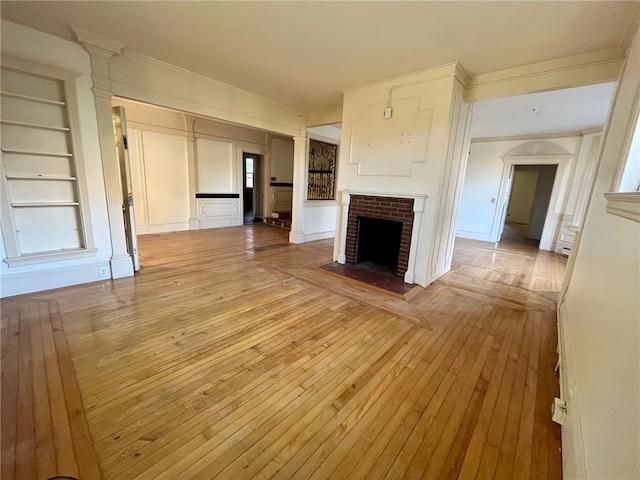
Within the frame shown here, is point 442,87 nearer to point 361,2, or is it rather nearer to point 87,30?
point 361,2

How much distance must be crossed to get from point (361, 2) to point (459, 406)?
121 inches

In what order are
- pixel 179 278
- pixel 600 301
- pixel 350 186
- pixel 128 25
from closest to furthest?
1. pixel 600 301
2. pixel 128 25
3. pixel 179 278
4. pixel 350 186

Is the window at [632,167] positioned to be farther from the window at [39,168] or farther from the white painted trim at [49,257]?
the white painted trim at [49,257]

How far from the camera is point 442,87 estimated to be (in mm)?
3135

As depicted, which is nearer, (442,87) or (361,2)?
(361,2)

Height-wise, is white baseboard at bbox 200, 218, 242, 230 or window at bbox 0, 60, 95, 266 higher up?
window at bbox 0, 60, 95, 266

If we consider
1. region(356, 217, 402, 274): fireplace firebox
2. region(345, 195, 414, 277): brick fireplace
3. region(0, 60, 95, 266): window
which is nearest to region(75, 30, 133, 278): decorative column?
region(0, 60, 95, 266): window

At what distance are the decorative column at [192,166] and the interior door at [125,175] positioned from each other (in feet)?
10.6

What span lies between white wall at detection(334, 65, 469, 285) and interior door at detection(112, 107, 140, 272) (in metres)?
3.08

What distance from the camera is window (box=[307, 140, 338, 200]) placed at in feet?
19.5

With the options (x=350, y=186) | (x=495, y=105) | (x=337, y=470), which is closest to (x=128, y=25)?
(x=350, y=186)

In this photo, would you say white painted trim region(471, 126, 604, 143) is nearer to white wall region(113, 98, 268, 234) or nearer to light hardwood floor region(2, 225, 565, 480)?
light hardwood floor region(2, 225, 565, 480)

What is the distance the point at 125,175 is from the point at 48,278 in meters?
1.49

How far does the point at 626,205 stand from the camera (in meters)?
1.29
